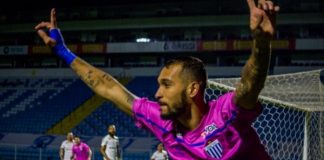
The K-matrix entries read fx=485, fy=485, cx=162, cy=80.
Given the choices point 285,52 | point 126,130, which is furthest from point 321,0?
point 126,130

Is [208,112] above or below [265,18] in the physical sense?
below

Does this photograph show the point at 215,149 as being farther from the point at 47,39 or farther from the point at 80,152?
the point at 80,152

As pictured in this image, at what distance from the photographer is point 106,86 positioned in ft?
10.3

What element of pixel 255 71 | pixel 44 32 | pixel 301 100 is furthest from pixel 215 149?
pixel 301 100

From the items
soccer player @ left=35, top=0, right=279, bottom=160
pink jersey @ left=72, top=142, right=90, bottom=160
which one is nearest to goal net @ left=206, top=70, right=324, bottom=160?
soccer player @ left=35, top=0, right=279, bottom=160

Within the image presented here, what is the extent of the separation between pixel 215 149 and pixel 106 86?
988mm

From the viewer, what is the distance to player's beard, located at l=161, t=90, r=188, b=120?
2506mm

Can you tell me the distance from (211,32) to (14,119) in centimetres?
1134

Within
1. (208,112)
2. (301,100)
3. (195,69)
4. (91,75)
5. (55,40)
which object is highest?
(55,40)

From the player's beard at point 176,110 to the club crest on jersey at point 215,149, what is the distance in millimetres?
226

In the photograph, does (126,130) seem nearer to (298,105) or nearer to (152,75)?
(152,75)

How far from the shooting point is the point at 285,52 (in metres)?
24.7

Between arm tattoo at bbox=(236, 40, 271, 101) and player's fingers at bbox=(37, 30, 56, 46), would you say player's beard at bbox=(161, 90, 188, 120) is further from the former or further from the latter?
player's fingers at bbox=(37, 30, 56, 46)

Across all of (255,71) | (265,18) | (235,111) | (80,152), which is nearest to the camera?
(265,18)
